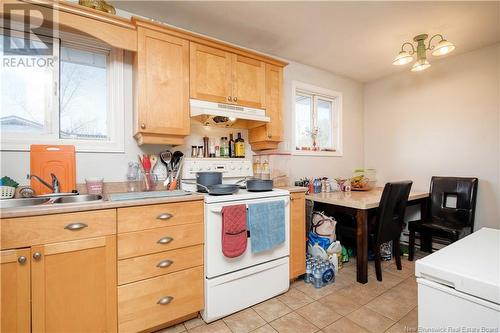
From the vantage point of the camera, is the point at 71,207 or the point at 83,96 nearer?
→ the point at 71,207

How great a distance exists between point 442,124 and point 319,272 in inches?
97.0

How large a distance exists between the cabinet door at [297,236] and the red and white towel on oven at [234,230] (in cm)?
59

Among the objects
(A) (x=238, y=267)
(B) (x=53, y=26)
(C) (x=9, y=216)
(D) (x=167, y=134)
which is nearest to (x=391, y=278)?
(A) (x=238, y=267)

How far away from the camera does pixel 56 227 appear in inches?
47.3

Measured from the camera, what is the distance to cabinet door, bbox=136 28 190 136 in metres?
1.72

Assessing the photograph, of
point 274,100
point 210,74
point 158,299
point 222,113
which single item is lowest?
point 158,299

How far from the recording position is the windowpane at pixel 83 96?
Answer: 179 centimetres

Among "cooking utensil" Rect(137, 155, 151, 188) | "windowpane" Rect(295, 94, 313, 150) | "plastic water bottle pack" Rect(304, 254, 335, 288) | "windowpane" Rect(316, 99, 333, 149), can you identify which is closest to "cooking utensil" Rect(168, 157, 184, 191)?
"cooking utensil" Rect(137, 155, 151, 188)

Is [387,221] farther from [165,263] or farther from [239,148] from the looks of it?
[165,263]

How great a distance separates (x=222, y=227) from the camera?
5.34 feet

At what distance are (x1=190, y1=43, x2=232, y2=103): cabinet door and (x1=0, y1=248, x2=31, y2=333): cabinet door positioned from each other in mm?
1472

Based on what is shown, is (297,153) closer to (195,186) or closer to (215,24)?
(195,186)

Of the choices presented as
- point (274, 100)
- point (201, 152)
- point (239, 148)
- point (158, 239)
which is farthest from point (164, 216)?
point (274, 100)

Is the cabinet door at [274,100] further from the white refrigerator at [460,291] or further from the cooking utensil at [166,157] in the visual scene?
the white refrigerator at [460,291]
